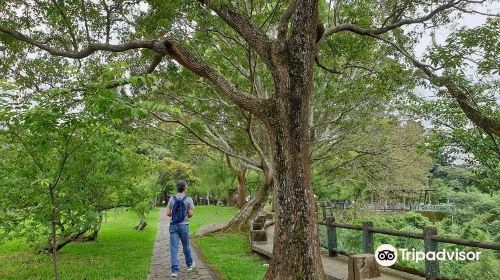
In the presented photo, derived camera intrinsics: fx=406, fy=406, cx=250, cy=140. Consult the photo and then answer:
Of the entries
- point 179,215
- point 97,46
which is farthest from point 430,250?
point 97,46

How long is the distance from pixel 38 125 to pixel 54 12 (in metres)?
4.62

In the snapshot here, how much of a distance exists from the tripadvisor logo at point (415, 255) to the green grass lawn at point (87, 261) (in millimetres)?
4723

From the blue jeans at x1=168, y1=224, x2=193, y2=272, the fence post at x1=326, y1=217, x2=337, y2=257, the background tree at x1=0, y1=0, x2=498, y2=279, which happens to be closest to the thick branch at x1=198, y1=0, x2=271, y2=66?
the background tree at x1=0, y1=0, x2=498, y2=279

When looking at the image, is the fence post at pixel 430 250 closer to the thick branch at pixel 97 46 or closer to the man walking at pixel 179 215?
Answer: the man walking at pixel 179 215

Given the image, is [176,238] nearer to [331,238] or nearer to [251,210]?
[331,238]

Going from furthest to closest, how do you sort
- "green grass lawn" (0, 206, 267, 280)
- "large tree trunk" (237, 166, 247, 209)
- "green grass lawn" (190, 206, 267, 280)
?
"large tree trunk" (237, 166, 247, 209), "green grass lawn" (0, 206, 267, 280), "green grass lawn" (190, 206, 267, 280)

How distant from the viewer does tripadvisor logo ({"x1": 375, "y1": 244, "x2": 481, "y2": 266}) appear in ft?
22.3

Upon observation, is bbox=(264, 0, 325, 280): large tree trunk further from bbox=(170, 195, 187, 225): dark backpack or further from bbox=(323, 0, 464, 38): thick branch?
bbox=(170, 195, 187, 225): dark backpack

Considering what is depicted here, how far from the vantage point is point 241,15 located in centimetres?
801

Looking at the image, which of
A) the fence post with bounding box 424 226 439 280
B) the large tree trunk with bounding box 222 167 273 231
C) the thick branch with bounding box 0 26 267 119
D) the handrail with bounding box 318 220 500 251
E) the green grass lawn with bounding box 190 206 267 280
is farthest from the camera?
the large tree trunk with bounding box 222 167 273 231

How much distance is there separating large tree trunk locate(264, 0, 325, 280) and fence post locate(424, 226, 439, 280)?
6.07ft

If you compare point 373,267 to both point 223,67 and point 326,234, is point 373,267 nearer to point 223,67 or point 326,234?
point 326,234

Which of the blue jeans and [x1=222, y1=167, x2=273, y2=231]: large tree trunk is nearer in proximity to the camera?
the blue jeans

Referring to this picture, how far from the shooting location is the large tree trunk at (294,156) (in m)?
6.28
